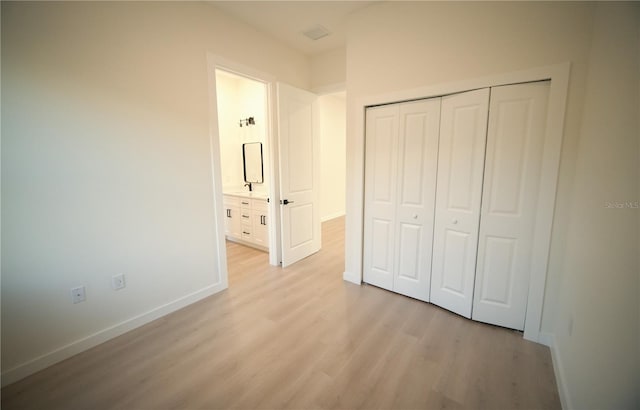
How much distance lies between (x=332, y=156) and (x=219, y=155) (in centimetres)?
400

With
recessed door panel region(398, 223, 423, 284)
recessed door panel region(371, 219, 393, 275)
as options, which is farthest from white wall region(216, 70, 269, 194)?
recessed door panel region(398, 223, 423, 284)

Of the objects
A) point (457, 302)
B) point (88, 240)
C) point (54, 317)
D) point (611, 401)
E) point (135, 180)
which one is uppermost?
point (135, 180)

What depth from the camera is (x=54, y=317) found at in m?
1.83

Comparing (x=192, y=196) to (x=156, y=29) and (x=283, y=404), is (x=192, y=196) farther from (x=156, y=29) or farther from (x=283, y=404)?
(x=283, y=404)

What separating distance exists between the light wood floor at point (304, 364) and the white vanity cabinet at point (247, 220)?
1.51 m

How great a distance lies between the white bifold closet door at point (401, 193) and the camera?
7.86ft

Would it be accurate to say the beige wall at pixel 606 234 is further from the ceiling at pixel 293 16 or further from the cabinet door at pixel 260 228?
the cabinet door at pixel 260 228

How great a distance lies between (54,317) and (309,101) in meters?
3.26

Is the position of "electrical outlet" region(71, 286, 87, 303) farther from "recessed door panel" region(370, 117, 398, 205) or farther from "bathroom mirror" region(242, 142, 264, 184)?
"bathroom mirror" region(242, 142, 264, 184)

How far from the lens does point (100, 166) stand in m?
1.96

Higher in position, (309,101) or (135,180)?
(309,101)

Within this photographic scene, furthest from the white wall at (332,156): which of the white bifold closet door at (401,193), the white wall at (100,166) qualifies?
the white wall at (100,166)

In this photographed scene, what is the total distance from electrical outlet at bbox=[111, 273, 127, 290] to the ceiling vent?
2.99m

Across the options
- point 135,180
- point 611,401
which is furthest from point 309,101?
point 611,401
